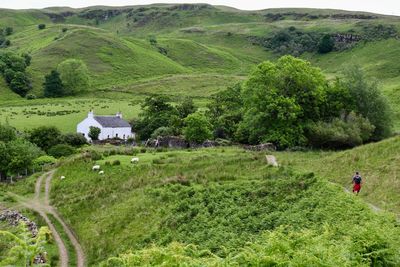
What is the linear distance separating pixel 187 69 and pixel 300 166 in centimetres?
15015

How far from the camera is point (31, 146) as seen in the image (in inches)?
2608

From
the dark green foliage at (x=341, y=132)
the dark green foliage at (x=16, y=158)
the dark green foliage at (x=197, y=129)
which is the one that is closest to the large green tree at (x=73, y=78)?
the dark green foliage at (x=197, y=129)

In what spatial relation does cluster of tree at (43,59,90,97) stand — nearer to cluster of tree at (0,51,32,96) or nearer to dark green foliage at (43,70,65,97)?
dark green foliage at (43,70,65,97)

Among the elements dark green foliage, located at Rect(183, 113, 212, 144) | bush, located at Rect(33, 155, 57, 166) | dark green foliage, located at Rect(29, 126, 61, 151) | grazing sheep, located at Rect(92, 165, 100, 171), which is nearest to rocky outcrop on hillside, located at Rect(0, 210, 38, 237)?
grazing sheep, located at Rect(92, 165, 100, 171)

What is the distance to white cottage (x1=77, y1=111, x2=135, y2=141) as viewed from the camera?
83.6 m

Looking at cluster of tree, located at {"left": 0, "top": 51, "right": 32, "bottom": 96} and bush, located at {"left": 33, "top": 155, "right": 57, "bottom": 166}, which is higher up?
bush, located at {"left": 33, "top": 155, "right": 57, "bottom": 166}

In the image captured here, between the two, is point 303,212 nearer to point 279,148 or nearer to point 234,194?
point 234,194

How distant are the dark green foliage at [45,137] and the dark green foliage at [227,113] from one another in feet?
73.9

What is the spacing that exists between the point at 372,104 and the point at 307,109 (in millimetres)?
8491

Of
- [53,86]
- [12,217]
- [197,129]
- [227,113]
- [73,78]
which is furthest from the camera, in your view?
[73,78]

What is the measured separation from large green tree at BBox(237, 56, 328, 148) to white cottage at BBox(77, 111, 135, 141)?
23551 mm

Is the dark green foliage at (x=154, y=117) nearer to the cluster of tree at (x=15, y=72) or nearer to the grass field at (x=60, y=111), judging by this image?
the grass field at (x=60, y=111)

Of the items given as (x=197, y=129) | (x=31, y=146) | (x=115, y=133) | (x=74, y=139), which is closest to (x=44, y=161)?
(x=31, y=146)

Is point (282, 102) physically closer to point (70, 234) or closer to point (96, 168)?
point (96, 168)
